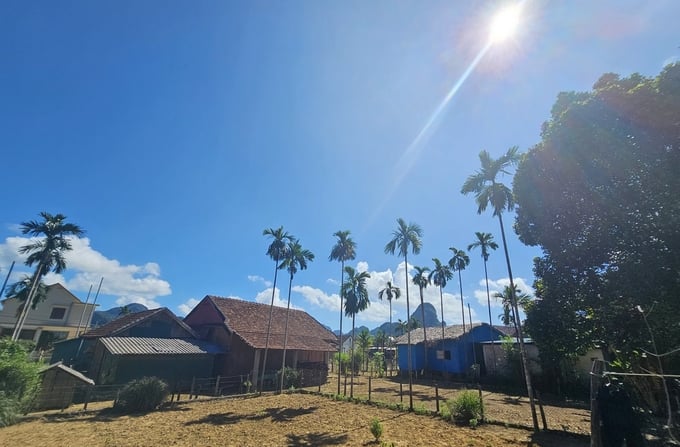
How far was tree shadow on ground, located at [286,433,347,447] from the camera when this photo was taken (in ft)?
36.6

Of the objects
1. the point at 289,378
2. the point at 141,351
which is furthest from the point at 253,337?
the point at 141,351

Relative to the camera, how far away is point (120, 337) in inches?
874

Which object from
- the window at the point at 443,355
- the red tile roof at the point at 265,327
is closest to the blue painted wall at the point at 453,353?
the window at the point at 443,355

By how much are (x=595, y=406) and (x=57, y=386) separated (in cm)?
2349

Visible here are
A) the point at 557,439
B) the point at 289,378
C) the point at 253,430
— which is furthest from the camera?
the point at 289,378

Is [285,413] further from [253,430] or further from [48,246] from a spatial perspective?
[48,246]

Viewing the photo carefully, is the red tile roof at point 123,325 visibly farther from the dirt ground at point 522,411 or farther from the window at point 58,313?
the window at point 58,313

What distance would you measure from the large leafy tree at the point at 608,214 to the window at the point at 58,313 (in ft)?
200

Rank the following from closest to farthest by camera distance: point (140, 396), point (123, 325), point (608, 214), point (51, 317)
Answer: point (608, 214)
point (140, 396)
point (123, 325)
point (51, 317)

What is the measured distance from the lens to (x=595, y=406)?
7016 millimetres

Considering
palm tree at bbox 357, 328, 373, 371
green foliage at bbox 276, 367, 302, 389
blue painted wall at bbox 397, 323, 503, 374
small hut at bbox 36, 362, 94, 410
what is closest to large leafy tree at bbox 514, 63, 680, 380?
green foliage at bbox 276, 367, 302, 389

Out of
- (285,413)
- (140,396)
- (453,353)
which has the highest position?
(453,353)

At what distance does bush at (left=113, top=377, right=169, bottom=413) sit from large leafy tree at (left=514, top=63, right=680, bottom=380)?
20099mm

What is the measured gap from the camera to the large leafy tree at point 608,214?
9938 millimetres
